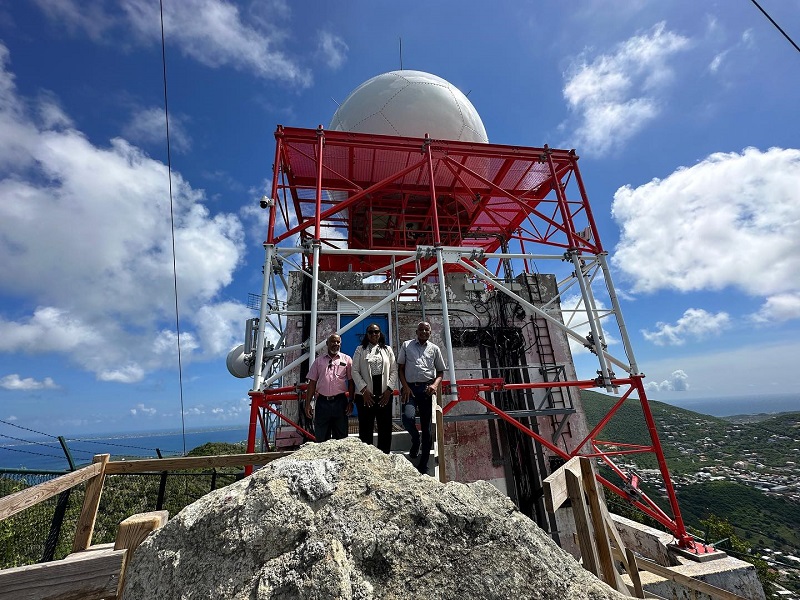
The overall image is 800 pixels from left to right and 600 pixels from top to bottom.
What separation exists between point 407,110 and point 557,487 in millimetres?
13944

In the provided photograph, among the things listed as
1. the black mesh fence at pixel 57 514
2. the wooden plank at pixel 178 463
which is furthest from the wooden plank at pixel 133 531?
the wooden plank at pixel 178 463

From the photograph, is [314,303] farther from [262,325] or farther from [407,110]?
[407,110]

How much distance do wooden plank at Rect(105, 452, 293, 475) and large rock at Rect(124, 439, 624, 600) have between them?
1.74m

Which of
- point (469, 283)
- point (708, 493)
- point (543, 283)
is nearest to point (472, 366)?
point (469, 283)

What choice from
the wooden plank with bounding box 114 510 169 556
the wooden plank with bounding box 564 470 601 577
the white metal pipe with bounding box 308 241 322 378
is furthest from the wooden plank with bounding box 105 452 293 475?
the white metal pipe with bounding box 308 241 322 378

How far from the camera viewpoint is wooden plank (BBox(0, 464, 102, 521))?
2.75m

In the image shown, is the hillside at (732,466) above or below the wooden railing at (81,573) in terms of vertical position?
below

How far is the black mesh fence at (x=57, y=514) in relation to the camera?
18.0 ft

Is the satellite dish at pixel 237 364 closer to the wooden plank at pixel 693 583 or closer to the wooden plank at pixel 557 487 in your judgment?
the wooden plank at pixel 557 487

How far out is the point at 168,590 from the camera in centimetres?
200

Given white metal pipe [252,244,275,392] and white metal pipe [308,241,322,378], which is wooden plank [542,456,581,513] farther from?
white metal pipe [252,244,275,392]

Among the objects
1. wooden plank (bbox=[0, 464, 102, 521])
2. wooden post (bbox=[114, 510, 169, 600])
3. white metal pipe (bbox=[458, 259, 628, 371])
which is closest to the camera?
wooden post (bbox=[114, 510, 169, 600])

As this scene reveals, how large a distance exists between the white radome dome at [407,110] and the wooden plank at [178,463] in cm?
1262

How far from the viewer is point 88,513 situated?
3.71 m
